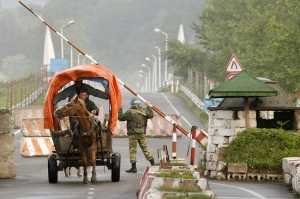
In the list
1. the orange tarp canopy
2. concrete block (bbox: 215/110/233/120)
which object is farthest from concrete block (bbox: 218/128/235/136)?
the orange tarp canopy

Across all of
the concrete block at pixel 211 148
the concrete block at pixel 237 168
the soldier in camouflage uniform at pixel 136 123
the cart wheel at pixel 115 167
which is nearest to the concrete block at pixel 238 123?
the concrete block at pixel 211 148

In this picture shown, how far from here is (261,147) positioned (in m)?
24.8

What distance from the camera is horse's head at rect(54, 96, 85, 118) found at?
2147 cm

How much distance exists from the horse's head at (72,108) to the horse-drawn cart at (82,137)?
2.25 feet

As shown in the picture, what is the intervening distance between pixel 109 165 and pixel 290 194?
14.0ft

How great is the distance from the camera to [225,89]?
24.9 meters

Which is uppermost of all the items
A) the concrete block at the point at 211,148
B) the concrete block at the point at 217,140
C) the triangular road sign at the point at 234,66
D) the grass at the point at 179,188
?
the triangular road sign at the point at 234,66

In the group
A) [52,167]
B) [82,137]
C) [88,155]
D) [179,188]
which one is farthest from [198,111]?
[179,188]

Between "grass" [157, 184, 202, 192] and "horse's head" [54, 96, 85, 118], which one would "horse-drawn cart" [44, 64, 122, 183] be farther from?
"grass" [157, 184, 202, 192]

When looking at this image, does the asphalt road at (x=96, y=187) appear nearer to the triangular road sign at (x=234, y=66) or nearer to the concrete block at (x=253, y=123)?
the concrete block at (x=253, y=123)

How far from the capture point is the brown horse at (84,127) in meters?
21.6

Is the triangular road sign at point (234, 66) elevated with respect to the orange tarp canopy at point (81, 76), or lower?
elevated

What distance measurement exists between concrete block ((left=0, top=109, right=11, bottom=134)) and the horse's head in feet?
11.4

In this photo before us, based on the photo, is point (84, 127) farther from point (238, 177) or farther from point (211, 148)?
point (211, 148)
